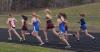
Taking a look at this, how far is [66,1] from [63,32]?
109 feet

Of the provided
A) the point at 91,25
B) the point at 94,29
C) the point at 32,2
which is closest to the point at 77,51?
the point at 94,29

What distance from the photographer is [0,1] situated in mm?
56812

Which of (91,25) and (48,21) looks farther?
(91,25)

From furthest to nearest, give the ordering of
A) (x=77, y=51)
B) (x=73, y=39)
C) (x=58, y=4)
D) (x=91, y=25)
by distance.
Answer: (x=58, y=4)
(x=91, y=25)
(x=73, y=39)
(x=77, y=51)

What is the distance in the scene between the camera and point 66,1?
176 feet

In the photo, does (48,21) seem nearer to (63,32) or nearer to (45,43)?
(45,43)

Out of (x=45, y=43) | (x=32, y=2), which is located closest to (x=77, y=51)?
(x=45, y=43)

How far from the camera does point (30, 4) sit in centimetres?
5706

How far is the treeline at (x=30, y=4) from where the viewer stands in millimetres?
53156

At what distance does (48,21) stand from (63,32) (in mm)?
2766

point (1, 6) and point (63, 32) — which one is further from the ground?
point (63, 32)

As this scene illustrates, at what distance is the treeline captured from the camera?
53.2 m

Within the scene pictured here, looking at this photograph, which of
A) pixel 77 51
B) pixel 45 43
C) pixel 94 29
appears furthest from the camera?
pixel 94 29

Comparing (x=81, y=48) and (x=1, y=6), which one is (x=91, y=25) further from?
(x=1, y=6)
